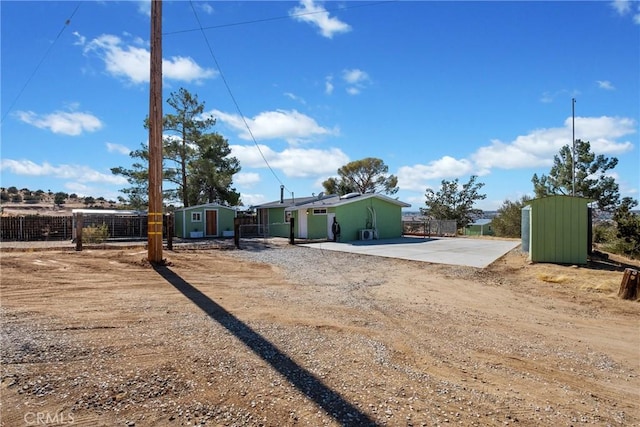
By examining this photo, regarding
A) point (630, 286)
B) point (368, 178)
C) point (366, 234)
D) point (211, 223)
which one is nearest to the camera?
point (630, 286)

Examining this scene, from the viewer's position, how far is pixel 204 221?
26141 millimetres

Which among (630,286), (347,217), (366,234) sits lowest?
(630,286)

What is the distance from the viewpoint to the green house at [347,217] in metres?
23.1

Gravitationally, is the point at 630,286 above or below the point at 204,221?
below

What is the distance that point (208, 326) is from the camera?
493 centimetres

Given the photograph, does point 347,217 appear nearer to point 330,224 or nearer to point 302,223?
point 330,224

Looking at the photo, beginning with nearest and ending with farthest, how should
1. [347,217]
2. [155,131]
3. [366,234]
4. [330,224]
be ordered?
[155,131] < [330,224] < [347,217] < [366,234]

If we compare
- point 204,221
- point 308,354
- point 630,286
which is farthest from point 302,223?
point 308,354

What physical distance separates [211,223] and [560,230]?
21.1 m

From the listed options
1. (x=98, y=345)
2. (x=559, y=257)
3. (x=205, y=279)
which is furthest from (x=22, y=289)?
(x=559, y=257)

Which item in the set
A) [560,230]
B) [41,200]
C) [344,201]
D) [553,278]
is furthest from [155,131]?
[41,200]

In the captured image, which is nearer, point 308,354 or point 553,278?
point 308,354

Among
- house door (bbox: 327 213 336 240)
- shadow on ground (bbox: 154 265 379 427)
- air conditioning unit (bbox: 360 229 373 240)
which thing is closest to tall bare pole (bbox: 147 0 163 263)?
shadow on ground (bbox: 154 265 379 427)

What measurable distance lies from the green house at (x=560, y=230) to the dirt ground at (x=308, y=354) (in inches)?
124
